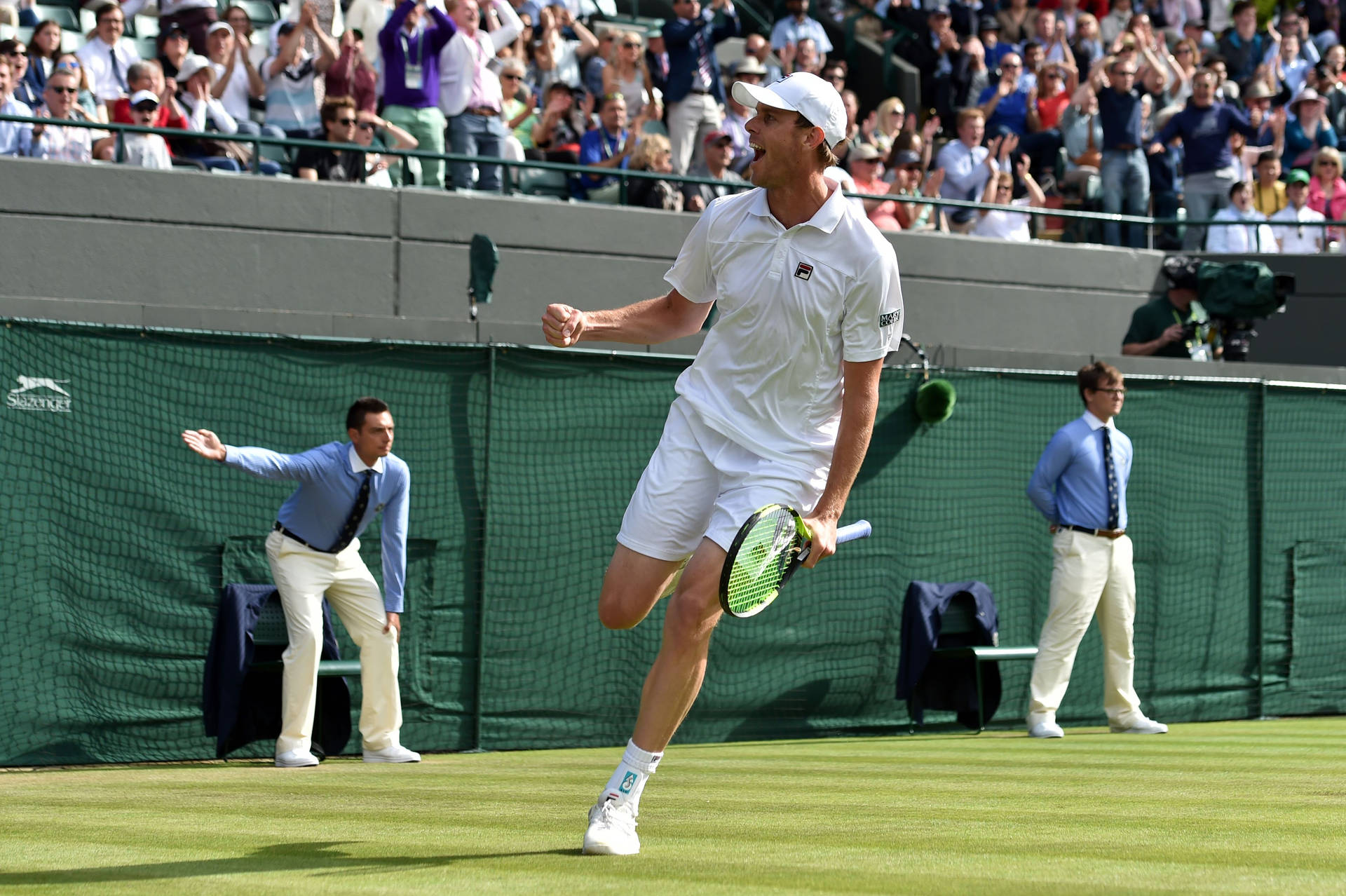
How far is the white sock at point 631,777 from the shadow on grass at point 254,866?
0.24 m

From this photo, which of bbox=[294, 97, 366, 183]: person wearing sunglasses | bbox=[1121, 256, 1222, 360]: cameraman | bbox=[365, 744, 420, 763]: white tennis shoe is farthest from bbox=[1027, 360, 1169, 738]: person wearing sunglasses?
bbox=[294, 97, 366, 183]: person wearing sunglasses

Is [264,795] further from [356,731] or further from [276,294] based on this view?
[276,294]

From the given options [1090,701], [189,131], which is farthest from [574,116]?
[1090,701]

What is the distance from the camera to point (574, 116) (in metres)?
16.0

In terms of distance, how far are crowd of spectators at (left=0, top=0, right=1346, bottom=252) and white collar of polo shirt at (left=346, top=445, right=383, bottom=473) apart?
3.54 m

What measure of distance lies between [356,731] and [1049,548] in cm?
560

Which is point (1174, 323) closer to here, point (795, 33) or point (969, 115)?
point (969, 115)

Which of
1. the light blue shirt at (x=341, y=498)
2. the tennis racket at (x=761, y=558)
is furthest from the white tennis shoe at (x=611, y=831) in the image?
the light blue shirt at (x=341, y=498)

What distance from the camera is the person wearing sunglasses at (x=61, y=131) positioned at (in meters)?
12.5

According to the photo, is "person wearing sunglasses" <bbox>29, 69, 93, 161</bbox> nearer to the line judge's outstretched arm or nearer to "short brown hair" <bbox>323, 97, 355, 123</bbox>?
"short brown hair" <bbox>323, 97, 355, 123</bbox>

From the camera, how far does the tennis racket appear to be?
5129 millimetres

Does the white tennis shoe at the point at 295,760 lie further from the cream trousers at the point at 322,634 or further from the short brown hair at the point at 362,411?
the short brown hair at the point at 362,411

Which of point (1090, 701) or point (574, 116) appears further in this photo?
point (574, 116)

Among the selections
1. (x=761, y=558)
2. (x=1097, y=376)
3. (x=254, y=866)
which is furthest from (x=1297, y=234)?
(x=254, y=866)
